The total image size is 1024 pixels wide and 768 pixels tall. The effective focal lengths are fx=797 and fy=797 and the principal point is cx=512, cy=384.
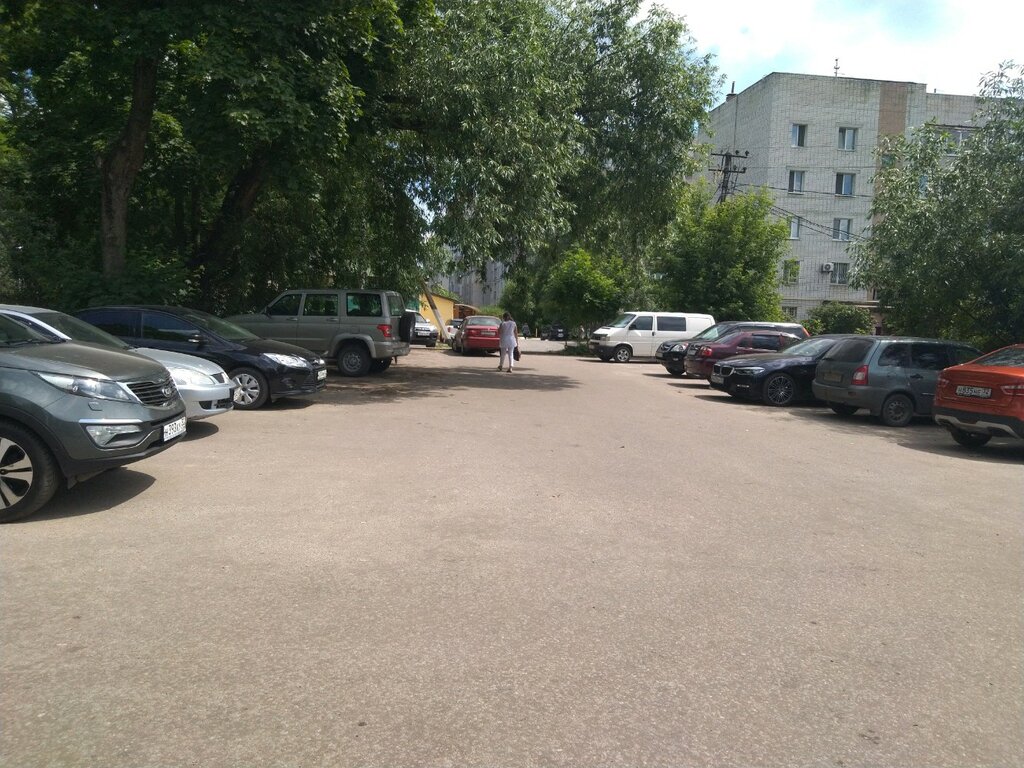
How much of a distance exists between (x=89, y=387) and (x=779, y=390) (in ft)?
43.8

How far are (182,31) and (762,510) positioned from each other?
11.8 m

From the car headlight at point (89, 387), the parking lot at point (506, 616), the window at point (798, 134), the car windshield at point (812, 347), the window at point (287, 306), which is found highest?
the window at point (798, 134)

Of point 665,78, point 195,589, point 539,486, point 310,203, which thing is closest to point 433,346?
point 310,203

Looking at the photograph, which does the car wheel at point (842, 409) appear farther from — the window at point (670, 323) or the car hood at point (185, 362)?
the window at point (670, 323)

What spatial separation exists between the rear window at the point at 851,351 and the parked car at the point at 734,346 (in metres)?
5.66

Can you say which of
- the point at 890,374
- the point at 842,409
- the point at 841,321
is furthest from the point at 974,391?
the point at 841,321

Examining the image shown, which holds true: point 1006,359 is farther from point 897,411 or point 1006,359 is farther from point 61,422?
point 61,422

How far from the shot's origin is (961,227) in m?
16.5

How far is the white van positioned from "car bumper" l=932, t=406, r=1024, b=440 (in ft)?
60.5

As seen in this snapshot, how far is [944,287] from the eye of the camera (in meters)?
17.4

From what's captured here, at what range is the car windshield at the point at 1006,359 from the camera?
1092 cm

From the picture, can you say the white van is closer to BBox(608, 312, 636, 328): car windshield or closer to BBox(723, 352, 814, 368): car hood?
BBox(608, 312, 636, 328): car windshield

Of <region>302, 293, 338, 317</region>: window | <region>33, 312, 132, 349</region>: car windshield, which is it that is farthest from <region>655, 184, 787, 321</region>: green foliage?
<region>33, 312, 132, 349</region>: car windshield

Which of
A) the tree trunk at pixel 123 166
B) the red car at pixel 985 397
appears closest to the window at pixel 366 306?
the tree trunk at pixel 123 166
